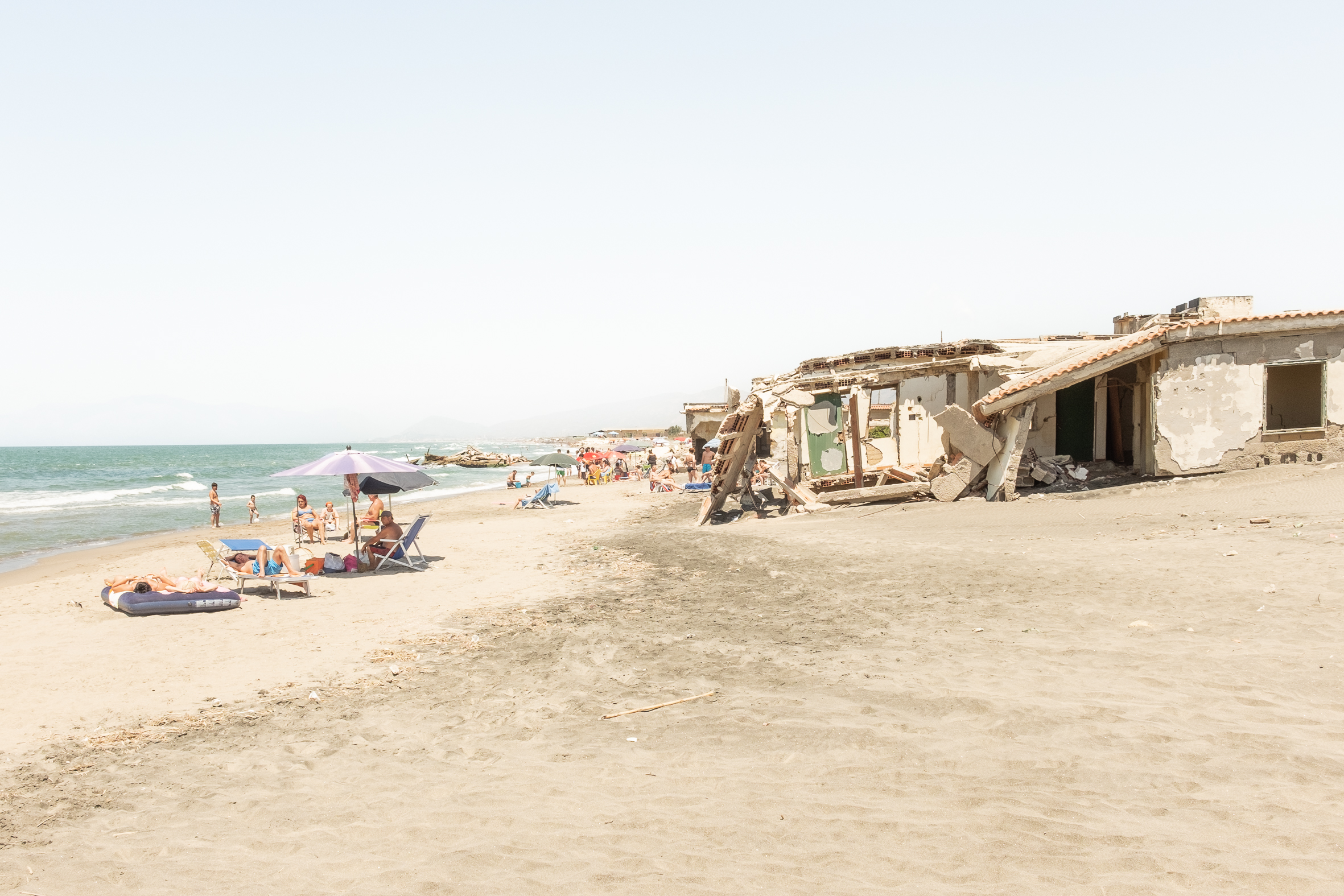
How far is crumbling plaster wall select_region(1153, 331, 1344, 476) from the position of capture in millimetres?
13859

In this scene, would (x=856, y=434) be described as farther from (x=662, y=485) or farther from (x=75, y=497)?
(x=75, y=497)

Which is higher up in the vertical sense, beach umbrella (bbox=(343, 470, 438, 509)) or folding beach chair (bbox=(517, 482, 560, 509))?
beach umbrella (bbox=(343, 470, 438, 509))

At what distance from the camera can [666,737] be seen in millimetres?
5137

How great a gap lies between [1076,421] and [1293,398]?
4640 millimetres

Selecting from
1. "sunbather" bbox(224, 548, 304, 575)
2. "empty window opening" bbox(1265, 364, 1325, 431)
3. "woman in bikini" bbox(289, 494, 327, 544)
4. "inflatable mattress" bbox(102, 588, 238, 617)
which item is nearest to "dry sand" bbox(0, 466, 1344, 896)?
"inflatable mattress" bbox(102, 588, 238, 617)

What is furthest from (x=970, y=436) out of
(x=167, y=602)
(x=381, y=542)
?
(x=167, y=602)

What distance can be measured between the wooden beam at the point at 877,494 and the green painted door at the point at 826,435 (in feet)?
4.04

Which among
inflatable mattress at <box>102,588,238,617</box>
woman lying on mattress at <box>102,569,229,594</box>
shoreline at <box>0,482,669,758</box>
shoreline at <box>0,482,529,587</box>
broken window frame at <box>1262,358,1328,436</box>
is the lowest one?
shoreline at <box>0,482,529,587</box>

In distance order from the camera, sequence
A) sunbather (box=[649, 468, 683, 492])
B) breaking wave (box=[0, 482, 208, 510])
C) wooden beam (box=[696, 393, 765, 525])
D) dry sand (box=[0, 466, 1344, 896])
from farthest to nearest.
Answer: breaking wave (box=[0, 482, 208, 510]) → sunbather (box=[649, 468, 683, 492]) → wooden beam (box=[696, 393, 765, 525]) → dry sand (box=[0, 466, 1344, 896])

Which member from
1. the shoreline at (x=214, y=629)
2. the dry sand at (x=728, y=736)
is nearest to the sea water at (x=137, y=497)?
the shoreline at (x=214, y=629)

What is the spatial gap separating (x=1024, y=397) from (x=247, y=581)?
1266 centimetres

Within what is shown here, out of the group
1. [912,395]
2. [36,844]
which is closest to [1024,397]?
[912,395]

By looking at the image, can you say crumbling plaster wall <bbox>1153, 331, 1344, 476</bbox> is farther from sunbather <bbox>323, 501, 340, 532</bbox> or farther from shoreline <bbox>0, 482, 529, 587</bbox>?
shoreline <bbox>0, 482, 529, 587</bbox>

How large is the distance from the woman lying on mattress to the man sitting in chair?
8.29 feet
